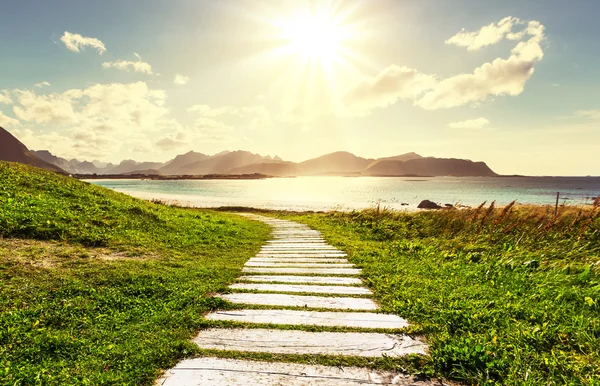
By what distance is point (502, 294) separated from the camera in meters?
5.96

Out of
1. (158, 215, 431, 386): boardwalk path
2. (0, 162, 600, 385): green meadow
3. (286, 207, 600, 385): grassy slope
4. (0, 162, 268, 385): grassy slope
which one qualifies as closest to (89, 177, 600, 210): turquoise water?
(286, 207, 600, 385): grassy slope

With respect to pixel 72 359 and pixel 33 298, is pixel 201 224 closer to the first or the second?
pixel 33 298

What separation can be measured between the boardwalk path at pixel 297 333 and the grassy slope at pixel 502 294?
56cm

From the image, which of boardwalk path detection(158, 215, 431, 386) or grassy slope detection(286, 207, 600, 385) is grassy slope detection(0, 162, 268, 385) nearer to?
boardwalk path detection(158, 215, 431, 386)

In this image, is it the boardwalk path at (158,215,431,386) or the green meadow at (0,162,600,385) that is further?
the green meadow at (0,162,600,385)

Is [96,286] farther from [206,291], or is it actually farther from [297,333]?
[297,333]

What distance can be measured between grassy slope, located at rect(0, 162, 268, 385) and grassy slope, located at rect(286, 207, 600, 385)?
3.72m

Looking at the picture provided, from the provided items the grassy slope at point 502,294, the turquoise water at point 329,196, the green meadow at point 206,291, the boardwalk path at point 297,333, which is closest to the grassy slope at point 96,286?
the green meadow at point 206,291

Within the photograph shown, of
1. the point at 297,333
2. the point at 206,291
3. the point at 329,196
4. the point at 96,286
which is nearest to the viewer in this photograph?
the point at 297,333

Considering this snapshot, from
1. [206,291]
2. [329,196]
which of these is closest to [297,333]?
[206,291]

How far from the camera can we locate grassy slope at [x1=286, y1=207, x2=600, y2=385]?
3.71 meters

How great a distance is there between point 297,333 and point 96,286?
14.0 feet

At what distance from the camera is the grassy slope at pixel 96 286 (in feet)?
12.0

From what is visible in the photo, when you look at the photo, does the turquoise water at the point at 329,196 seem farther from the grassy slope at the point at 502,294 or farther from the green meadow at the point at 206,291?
the green meadow at the point at 206,291
